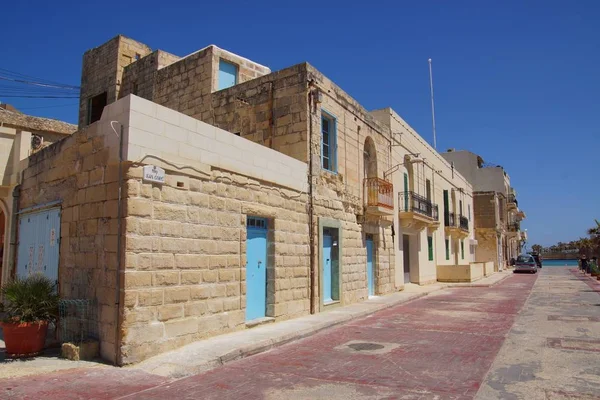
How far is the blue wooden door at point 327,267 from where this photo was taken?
40.0 ft

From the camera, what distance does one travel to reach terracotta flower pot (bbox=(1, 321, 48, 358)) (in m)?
6.50

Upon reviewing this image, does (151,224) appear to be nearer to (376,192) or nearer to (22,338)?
(22,338)

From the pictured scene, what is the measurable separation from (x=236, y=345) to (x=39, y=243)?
4730mm

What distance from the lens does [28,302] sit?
6.76 meters

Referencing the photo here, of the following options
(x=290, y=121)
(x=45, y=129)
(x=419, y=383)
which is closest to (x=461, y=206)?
(x=290, y=121)

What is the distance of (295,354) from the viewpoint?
739 centimetres

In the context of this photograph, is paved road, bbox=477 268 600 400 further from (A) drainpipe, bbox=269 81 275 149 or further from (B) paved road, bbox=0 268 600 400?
(A) drainpipe, bbox=269 81 275 149

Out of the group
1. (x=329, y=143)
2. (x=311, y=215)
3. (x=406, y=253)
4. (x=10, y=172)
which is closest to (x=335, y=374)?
(x=311, y=215)

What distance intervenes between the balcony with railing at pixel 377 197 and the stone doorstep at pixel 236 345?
12.9 ft

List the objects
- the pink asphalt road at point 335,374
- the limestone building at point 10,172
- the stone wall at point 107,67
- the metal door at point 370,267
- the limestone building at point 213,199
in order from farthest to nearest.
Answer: the stone wall at point 107,67 → the metal door at point 370,267 → the limestone building at point 10,172 → the limestone building at point 213,199 → the pink asphalt road at point 335,374

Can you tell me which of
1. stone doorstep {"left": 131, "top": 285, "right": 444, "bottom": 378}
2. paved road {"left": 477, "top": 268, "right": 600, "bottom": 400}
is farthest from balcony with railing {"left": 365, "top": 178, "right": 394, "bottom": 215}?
paved road {"left": 477, "top": 268, "right": 600, "bottom": 400}

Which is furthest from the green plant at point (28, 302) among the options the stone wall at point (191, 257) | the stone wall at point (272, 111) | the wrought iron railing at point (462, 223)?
the wrought iron railing at point (462, 223)

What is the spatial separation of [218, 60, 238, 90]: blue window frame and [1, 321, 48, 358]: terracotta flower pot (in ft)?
31.9

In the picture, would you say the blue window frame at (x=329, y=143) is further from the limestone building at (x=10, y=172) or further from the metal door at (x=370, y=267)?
the limestone building at (x=10, y=172)
